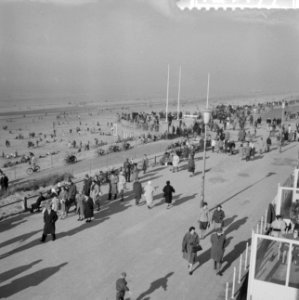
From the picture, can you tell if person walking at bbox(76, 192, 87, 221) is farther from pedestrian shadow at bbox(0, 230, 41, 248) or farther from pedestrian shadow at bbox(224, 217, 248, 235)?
pedestrian shadow at bbox(224, 217, 248, 235)

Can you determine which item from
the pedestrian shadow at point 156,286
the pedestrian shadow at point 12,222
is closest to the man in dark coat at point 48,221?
the pedestrian shadow at point 12,222

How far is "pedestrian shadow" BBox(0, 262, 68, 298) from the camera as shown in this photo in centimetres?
843

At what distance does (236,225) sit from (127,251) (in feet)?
12.4

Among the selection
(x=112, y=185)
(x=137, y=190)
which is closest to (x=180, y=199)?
(x=137, y=190)

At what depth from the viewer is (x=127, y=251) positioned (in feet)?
34.0

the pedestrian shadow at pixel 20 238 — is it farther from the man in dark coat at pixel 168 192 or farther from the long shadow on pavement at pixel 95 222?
the man in dark coat at pixel 168 192

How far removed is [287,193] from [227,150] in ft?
41.4

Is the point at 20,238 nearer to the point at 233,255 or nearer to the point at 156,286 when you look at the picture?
the point at 156,286

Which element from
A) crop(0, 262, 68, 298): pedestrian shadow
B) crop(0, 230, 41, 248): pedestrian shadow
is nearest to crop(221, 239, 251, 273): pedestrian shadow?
crop(0, 262, 68, 298): pedestrian shadow

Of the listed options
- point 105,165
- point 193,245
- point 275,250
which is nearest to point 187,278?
point 193,245

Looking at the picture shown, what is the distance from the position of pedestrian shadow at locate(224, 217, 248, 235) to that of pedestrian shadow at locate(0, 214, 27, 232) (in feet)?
20.7

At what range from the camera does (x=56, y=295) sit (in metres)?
8.26

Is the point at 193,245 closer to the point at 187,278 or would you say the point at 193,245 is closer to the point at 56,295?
the point at 187,278

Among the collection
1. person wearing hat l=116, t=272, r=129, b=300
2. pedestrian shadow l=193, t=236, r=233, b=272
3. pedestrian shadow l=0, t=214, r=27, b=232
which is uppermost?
person wearing hat l=116, t=272, r=129, b=300
